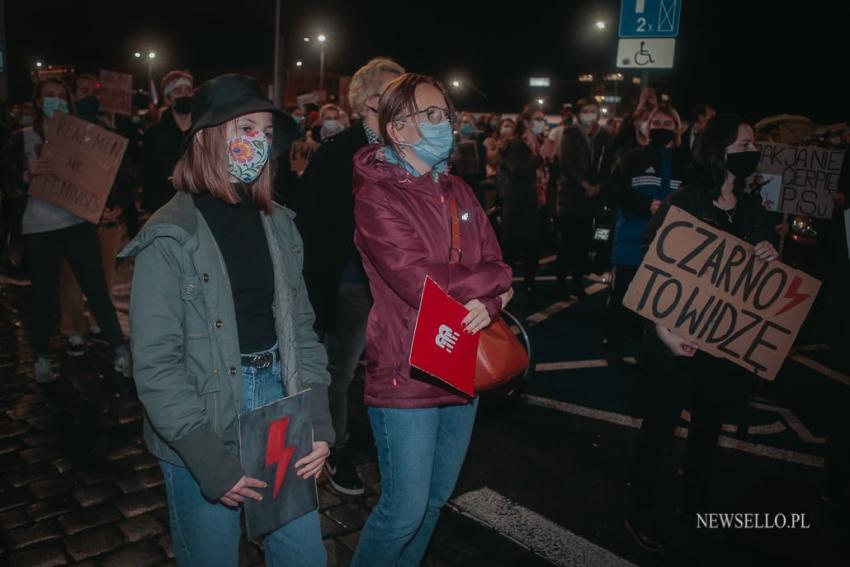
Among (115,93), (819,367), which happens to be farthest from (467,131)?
(819,367)

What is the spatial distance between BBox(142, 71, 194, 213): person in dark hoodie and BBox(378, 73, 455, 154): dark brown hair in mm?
2990

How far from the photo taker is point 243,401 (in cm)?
213

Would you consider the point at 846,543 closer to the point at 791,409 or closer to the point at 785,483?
the point at 785,483

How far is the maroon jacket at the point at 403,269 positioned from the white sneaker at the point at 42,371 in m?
3.77

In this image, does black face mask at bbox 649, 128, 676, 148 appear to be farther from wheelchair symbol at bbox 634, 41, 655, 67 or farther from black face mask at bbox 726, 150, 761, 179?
wheelchair symbol at bbox 634, 41, 655, 67

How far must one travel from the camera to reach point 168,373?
196 centimetres

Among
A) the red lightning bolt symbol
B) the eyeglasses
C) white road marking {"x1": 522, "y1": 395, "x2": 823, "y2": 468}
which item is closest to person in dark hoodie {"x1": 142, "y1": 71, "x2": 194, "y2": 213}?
the eyeglasses

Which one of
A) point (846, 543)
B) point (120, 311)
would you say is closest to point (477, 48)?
point (120, 311)

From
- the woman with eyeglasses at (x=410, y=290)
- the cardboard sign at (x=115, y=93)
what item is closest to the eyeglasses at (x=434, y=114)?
the woman with eyeglasses at (x=410, y=290)

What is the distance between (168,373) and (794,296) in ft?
10.1

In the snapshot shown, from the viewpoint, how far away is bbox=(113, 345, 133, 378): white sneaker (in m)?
5.49

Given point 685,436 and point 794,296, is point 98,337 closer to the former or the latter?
point 685,436

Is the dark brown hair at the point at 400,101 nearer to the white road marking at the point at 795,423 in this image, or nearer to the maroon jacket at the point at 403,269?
the maroon jacket at the point at 403,269

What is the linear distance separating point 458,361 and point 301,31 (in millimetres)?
59716
